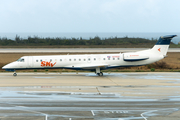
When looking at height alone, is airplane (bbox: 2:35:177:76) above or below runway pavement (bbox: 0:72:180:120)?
above

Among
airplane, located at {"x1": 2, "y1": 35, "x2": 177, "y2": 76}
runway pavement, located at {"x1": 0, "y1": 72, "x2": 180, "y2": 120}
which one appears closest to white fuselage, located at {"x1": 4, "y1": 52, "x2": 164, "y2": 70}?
airplane, located at {"x1": 2, "y1": 35, "x2": 177, "y2": 76}

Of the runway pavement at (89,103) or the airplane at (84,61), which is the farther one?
the airplane at (84,61)

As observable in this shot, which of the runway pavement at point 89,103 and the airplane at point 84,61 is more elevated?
the airplane at point 84,61

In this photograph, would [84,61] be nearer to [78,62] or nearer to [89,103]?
[78,62]

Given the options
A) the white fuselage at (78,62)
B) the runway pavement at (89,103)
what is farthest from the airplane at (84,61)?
the runway pavement at (89,103)

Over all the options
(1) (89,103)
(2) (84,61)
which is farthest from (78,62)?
(1) (89,103)

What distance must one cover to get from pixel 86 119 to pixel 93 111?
54.3 inches

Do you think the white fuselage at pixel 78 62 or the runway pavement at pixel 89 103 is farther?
the white fuselage at pixel 78 62

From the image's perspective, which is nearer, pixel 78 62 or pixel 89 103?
pixel 89 103

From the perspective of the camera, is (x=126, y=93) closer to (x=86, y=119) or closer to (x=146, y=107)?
(x=146, y=107)

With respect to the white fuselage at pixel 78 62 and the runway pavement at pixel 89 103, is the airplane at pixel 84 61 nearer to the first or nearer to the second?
the white fuselage at pixel 78 62

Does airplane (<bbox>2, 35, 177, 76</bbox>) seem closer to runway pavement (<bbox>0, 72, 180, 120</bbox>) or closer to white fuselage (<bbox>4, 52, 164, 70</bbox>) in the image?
white fuselage (<bbox>4, 52, 164, 70</bbox>)

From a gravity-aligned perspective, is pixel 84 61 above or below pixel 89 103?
above

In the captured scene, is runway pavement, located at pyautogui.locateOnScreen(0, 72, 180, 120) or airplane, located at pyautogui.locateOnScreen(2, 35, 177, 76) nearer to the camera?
runway pavement, located at pyautogui.locateOnScreen(0, 72, 180, 120)
